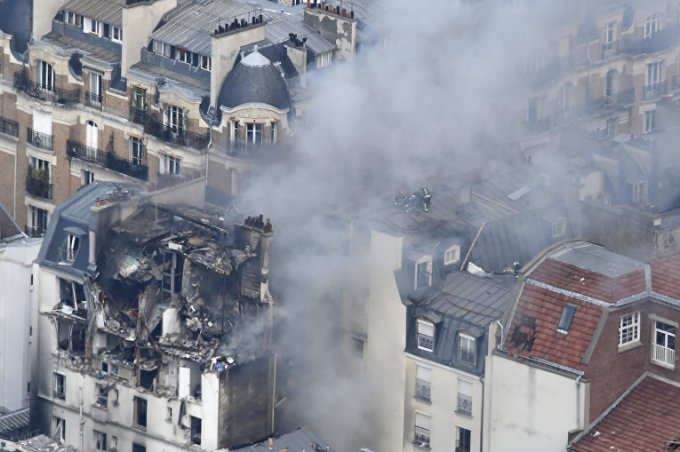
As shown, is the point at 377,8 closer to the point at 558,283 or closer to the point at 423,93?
the point at 423,93

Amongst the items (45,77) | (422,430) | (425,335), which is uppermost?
(45,77)

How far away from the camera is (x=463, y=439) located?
12975 cm

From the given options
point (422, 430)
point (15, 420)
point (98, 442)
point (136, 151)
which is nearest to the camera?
point (422, 430)

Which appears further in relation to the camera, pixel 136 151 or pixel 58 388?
pixel 136 151

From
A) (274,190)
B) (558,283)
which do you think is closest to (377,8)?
(274,190)

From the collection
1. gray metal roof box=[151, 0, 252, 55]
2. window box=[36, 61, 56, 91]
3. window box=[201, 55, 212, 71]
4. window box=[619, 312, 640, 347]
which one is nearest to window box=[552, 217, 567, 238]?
window box=[619, 312, 640, 347]

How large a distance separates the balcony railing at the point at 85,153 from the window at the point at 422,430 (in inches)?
1022

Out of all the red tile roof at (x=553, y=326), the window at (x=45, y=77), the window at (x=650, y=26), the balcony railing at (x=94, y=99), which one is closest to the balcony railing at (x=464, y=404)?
the red tile roof at (x=553, y=326)

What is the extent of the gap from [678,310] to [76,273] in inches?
1007

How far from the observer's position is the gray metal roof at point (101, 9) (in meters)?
Result: 150

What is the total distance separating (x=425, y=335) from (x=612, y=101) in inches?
1296

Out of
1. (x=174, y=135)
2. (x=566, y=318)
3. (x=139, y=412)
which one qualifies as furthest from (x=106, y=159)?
(x=566, y=318)

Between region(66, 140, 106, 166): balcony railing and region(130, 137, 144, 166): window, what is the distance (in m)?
1.67

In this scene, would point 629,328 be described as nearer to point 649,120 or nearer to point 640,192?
point 640,192
